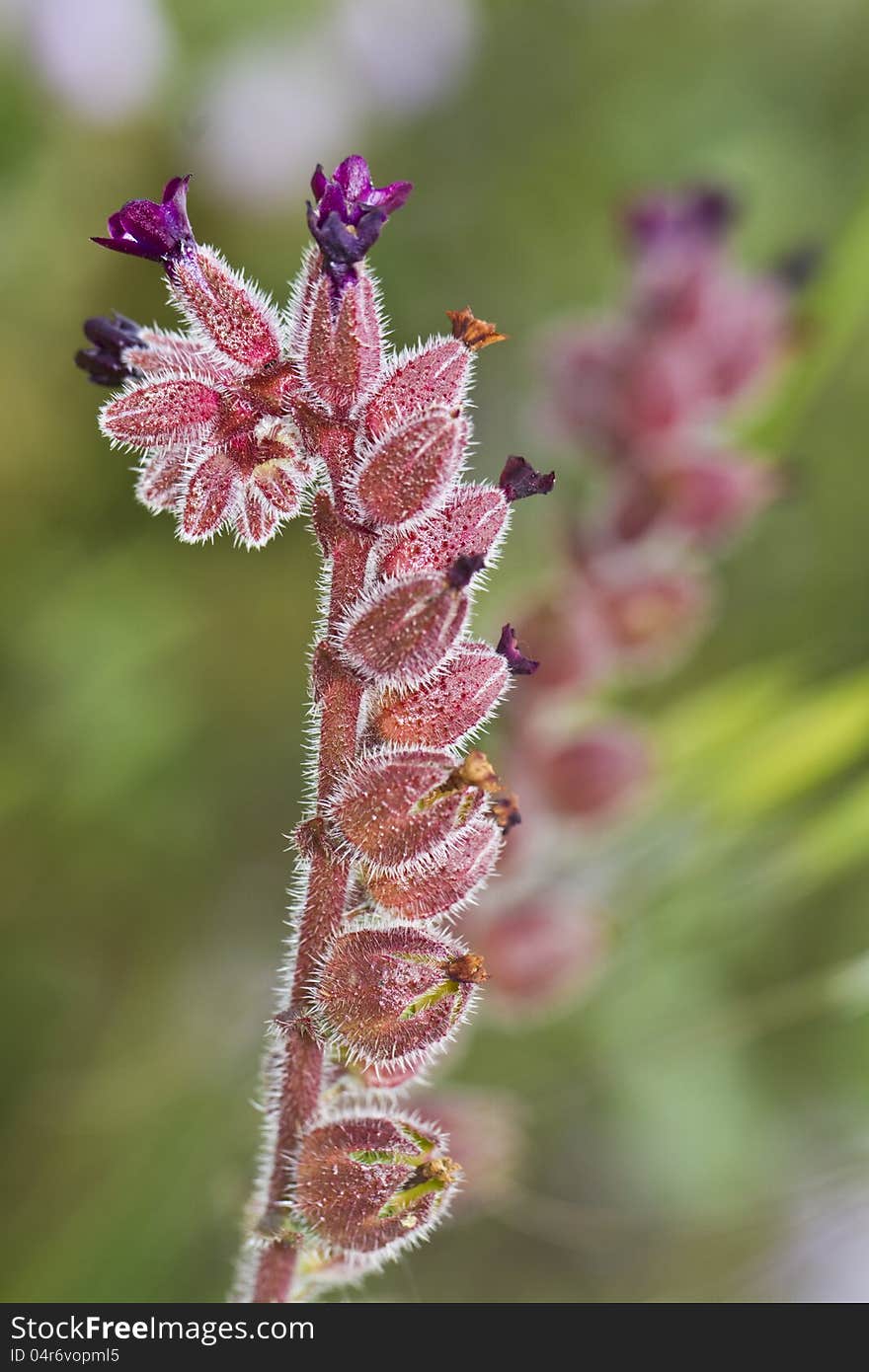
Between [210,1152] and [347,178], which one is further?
[210,1152]

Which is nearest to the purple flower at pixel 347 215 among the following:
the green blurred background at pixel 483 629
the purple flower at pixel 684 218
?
the green blurred background at pixel 483 629

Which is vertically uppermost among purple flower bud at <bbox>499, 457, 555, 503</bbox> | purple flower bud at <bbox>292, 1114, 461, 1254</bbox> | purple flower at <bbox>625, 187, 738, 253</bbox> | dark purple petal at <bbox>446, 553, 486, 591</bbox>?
purple flower at <bbox>625, 187, 738, 253</bbox>

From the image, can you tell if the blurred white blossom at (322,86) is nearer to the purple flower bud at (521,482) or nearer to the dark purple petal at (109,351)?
the dark purple petal at (109,351)

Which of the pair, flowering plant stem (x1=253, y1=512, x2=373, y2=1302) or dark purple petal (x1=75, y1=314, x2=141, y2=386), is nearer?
flowering plant stem (x1=253, y1=512, x2=373, y2=1302)

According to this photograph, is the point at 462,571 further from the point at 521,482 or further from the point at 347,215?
the point at 347,215

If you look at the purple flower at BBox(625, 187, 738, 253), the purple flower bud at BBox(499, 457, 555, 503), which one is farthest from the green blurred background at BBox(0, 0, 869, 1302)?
the purple flower bud at BBox(499, 457, 555, 503)

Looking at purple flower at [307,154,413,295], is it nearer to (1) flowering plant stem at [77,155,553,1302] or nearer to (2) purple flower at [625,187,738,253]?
(1) flowering plant stem at [77,155,553,1302]

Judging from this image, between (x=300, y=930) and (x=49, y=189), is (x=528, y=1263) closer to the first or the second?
(x=300, y=930)
